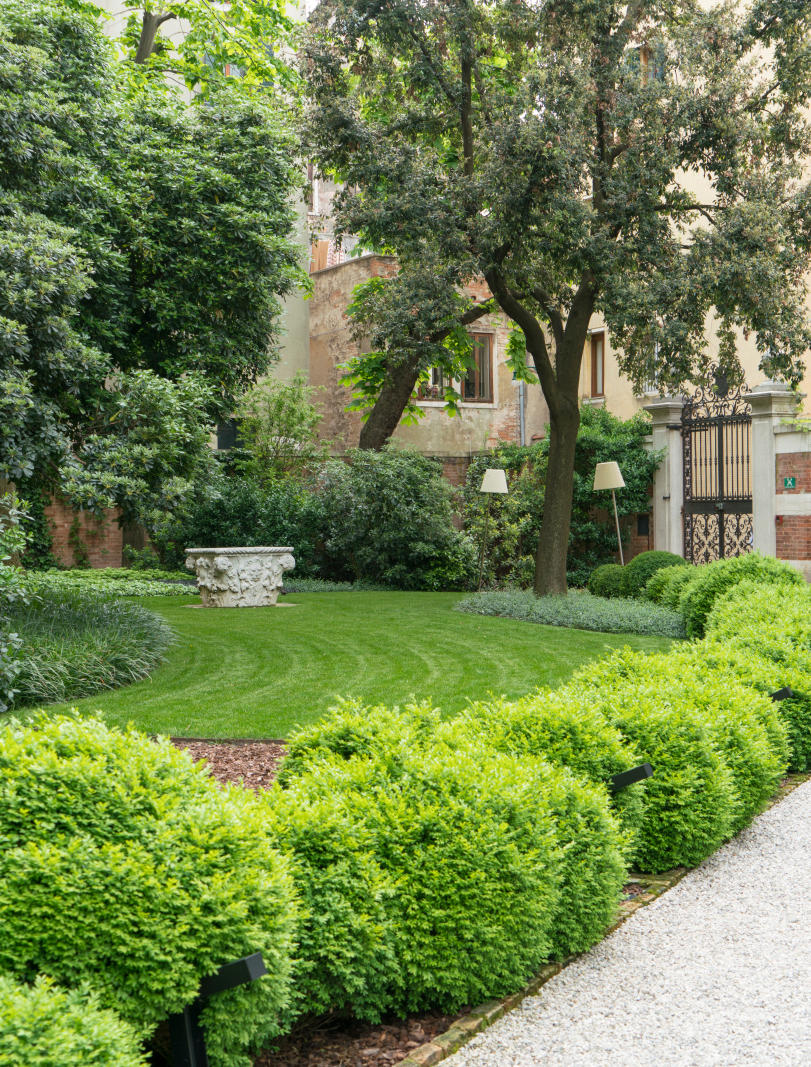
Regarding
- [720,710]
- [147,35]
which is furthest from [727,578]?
[147,35]

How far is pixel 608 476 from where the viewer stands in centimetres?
1652

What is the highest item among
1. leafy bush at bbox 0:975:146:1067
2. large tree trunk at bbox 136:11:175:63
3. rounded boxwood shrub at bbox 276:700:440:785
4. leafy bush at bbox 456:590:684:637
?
large tree trunk at bbox 136:11:175:63

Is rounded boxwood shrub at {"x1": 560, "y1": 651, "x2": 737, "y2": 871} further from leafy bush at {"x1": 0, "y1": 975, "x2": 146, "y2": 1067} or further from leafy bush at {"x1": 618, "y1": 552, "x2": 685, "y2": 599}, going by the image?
leafy bush at {"x1": 618, "y1": 552, "x2": 685, "y2": 599}

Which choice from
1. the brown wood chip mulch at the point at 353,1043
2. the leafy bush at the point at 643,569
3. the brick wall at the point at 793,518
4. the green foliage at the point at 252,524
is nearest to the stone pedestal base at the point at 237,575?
the green foliage at the point at 252,524

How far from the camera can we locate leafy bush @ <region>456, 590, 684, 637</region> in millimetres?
11805

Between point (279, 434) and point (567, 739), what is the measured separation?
1708cm

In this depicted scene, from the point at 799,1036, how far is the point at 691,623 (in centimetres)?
815

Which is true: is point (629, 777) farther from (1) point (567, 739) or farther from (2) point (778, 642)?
(2) point (778, 642)

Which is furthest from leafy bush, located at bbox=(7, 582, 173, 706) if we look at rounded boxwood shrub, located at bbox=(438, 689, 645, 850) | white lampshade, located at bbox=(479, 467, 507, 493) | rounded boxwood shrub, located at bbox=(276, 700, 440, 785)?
white lampshade, located at bbox=(479, 467, 507, 493)

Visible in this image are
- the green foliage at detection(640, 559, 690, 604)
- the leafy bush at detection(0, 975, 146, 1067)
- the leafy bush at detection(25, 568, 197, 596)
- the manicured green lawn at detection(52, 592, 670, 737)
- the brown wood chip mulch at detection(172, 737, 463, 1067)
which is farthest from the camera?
the green foliage at detection(640, 559, 690, 604)

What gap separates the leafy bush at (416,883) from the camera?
275 cm

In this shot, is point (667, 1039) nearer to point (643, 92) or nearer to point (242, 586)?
point (643, 92)

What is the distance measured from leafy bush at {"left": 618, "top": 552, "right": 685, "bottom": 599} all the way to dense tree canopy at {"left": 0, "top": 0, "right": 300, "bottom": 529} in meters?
6.64

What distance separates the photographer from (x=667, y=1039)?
2.86m
